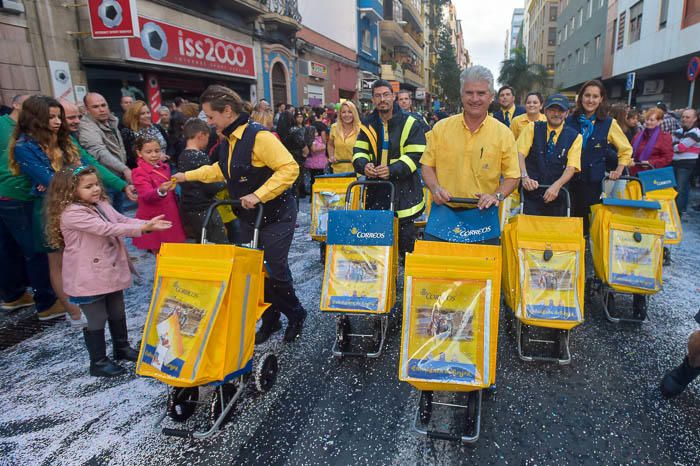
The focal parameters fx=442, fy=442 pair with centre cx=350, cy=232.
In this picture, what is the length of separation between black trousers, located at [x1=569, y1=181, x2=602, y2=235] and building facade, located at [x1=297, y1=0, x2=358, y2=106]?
17893 millimetres

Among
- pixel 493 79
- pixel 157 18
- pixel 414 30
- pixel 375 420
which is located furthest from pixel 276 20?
pixel 414 30

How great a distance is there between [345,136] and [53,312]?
4062 millimetres

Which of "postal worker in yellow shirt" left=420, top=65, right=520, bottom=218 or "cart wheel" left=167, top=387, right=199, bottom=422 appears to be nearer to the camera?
"cart wheel" left=167, top=387, right=199, bottom=422

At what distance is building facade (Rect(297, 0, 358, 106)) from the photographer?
70.1 feet

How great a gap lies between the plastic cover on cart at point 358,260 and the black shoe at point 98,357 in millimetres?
1664

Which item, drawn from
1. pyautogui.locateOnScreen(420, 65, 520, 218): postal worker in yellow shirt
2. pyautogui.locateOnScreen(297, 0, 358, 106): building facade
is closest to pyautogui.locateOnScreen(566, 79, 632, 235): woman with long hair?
pyautogui.locateOnScreen(420, 65, 520, 218): postal worker in yellow shirt

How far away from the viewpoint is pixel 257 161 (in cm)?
338

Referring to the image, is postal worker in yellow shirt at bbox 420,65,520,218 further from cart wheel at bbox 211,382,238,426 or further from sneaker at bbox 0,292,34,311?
sneaker at bbox 0,292,34,311

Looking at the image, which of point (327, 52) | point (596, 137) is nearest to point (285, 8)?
point (327, 52)

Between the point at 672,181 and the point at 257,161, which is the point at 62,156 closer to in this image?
the point at 257,161

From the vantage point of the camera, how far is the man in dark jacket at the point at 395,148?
13.7ft

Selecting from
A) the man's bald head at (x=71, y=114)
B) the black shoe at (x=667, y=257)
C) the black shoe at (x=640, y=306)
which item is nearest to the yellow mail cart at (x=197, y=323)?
the man's bald head at (x=71, y=114)

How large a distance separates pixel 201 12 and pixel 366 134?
12.6 metres


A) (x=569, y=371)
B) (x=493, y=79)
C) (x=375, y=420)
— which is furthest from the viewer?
(x=569, y=371)
